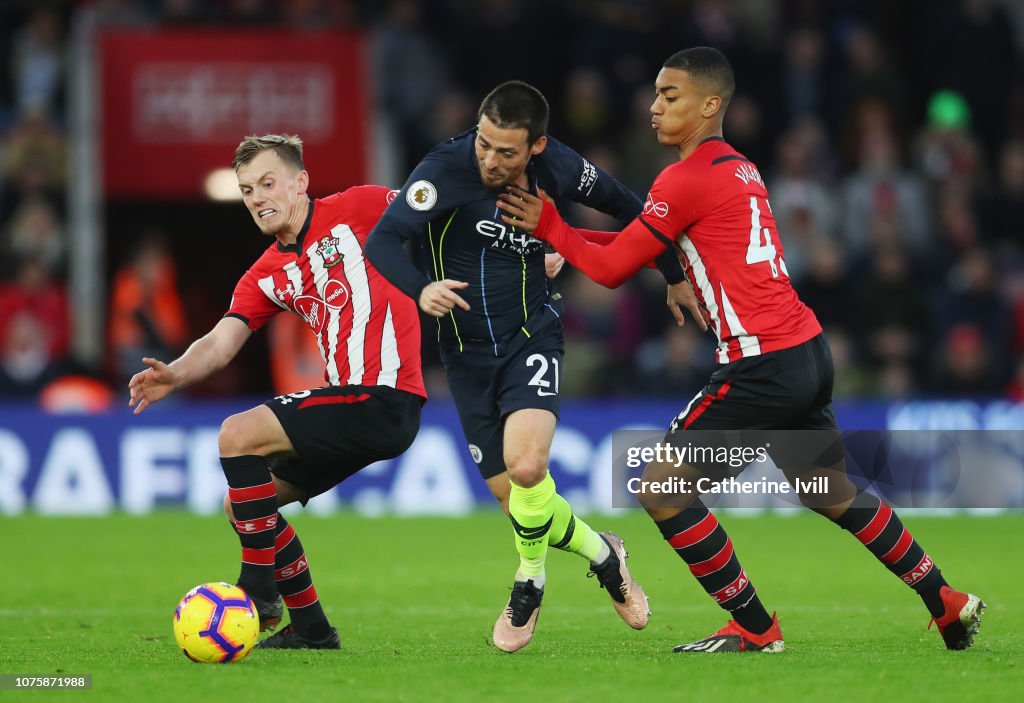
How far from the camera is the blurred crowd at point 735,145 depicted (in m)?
14.0

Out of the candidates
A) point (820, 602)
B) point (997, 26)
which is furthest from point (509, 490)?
point (997, 26)

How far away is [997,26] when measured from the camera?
16.0 m

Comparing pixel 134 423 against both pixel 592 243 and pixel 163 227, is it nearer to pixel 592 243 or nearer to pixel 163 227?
pixel 163 227

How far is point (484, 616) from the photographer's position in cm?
804

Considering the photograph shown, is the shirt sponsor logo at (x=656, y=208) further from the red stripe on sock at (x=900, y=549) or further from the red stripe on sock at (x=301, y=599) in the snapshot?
the red stripe on sock at (x=301, y=599)

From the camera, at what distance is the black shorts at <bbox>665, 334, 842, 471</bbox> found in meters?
6.31

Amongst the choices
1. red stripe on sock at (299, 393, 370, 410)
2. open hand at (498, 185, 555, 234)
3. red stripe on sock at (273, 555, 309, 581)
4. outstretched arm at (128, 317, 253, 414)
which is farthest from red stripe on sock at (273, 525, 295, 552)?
open hand at (498, 185, 555, 234)

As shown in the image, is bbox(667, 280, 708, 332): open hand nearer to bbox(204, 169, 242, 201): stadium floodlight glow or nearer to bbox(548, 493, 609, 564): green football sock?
bbox(548, 493, 609, 564): green football sock

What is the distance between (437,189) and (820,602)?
332cm

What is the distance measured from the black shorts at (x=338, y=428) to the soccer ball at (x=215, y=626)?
671mm

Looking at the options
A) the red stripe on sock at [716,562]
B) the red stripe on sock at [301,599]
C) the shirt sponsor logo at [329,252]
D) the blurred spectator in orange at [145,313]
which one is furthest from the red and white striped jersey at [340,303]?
the blurred spectator in orange at [145,313]

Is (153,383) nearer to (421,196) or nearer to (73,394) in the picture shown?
(421,196)

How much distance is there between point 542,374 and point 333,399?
90cm

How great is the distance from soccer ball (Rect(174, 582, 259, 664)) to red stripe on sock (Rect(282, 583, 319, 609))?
498 millimetres
